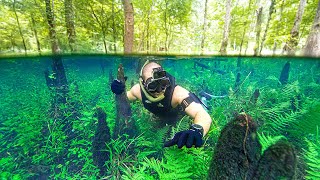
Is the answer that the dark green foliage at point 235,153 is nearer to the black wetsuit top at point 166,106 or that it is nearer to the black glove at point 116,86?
the black wetsuit top at point 166,106

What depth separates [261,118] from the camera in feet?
10.6

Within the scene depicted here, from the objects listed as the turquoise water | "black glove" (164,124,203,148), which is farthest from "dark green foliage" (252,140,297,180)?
"black glove" (164,124,203,148)

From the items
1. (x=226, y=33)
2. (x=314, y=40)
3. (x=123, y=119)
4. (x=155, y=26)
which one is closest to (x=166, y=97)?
(x=123, y=119)

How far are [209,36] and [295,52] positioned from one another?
164 inches

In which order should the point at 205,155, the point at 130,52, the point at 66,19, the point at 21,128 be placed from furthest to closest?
the point at 130,52 < the point at 66,19 < the point at 21,128 < the point at 205,155

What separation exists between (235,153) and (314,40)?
329 inches

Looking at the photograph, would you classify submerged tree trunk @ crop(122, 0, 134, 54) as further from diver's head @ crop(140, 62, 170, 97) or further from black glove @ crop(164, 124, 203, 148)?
black glove @ crop(164, 124, 203, 148)

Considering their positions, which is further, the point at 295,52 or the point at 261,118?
the point at 295,52

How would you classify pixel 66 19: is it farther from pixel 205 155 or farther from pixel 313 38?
pixel 313 38

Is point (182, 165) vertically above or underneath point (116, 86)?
underneath

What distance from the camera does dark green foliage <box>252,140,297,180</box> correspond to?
3.39 feet

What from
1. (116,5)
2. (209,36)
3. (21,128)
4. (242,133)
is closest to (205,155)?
(242,133)

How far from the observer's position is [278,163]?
3.48ft

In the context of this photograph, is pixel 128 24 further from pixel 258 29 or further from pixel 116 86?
pixel 258 29
